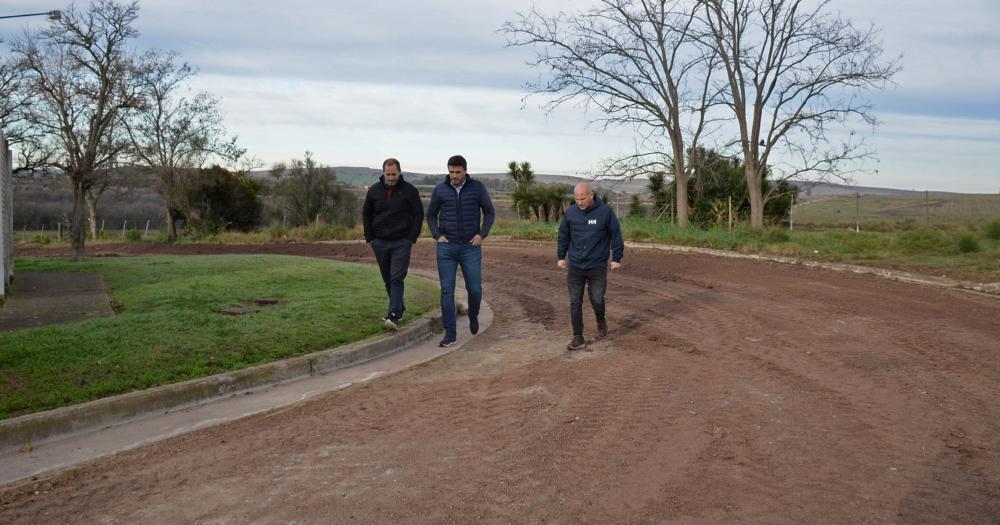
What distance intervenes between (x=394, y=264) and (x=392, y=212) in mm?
602

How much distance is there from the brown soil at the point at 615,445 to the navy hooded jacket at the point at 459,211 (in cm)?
131

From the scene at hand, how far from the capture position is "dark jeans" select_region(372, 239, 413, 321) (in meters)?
9.54

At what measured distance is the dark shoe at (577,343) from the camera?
29.0 feet

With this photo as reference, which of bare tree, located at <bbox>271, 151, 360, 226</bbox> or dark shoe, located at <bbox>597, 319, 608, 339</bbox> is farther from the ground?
bare tree, located at <bbox>271, 151, 360, 226</bbox>

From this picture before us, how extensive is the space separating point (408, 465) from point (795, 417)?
283cm

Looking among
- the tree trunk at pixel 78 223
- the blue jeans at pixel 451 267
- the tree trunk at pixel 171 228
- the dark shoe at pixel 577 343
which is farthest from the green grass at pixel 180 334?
the tree trunk at pixel 171 228

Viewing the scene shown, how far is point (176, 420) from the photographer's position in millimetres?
6359

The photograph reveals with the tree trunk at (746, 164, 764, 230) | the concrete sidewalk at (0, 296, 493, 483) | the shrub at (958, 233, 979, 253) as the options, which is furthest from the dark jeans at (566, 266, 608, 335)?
the tree trunk at (746, 164, 764, 230)

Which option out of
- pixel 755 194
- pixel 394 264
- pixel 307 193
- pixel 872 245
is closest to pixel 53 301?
pixel 394 264

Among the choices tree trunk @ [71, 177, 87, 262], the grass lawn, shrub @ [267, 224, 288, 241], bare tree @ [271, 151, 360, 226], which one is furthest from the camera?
bare tree @ [271, 151, 360, 226]

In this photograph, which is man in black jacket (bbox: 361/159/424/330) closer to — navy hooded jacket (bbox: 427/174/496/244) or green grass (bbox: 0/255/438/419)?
navy hooded jacket (bbox: 427/174/496/244)

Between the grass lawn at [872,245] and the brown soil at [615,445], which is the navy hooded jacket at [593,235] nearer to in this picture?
the brown soil at [615,445]

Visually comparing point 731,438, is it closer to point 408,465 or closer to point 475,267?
point 408,465

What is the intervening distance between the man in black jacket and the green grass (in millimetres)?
564
